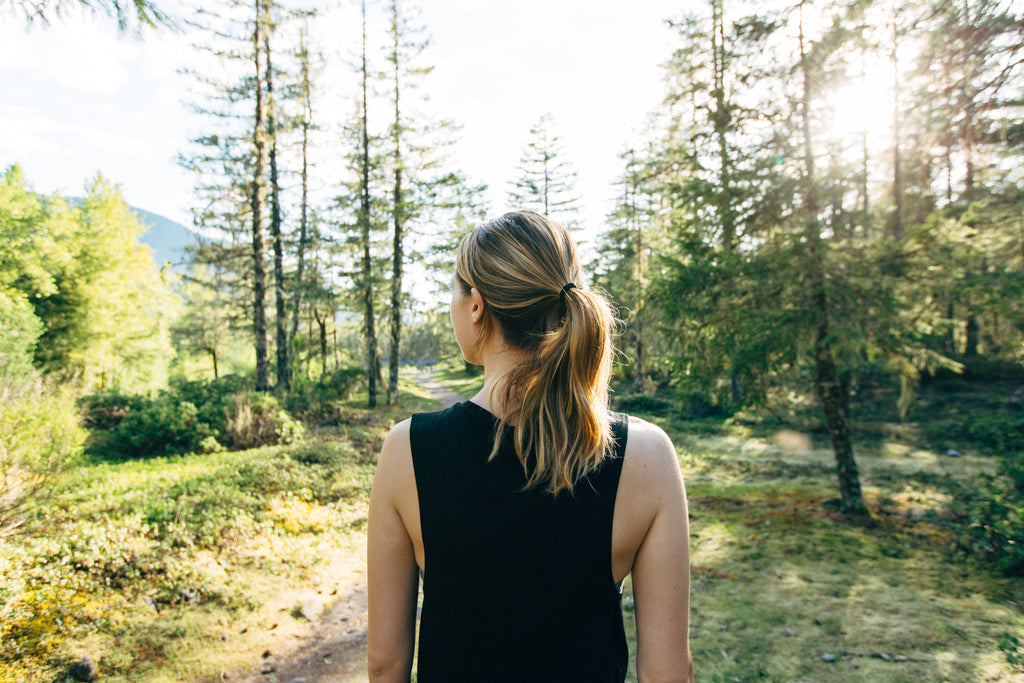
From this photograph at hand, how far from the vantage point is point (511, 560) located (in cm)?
119

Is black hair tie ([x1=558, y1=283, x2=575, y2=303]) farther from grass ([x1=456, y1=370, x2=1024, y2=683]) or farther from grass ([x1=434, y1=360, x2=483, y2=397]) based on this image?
grass ([x1=434, y1=360, x2=483, y2=397])

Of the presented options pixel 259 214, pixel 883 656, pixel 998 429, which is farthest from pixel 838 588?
pixel 259 214

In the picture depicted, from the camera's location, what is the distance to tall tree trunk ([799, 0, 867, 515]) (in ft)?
24.2

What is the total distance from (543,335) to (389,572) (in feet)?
2.53

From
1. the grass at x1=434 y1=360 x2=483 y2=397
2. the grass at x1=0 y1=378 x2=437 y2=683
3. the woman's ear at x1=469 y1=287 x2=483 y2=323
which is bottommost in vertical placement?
the grass at x1=434 y1=360 x2=483 y2=397

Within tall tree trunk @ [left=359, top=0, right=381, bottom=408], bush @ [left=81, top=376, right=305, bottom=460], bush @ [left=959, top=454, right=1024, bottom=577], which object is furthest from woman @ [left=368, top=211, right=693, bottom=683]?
tall tree trunk @ [left=359, top=0, right=381, bottom=408]

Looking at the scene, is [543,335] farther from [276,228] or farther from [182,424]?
[276,228]

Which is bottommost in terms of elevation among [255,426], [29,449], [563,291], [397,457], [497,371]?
[255,426]

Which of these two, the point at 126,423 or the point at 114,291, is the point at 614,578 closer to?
the point at 126,423

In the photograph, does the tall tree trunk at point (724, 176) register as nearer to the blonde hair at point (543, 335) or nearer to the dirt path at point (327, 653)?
the dirt path at point (327, 653)

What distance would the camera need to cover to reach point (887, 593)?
5430 millimetres

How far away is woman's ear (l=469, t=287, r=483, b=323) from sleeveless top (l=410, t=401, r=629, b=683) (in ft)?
0.96

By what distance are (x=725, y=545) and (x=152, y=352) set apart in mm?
22326

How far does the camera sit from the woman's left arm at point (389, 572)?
1.27 meters
